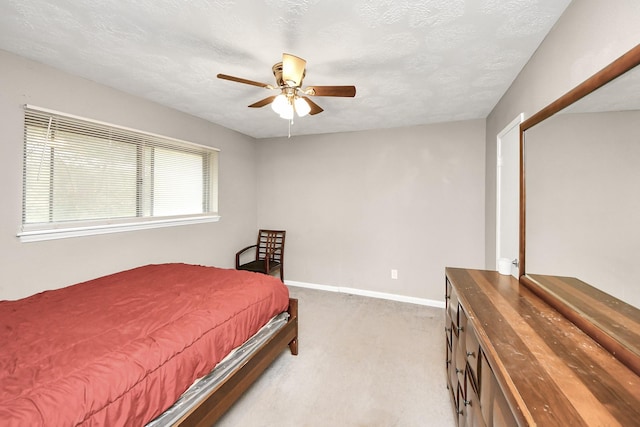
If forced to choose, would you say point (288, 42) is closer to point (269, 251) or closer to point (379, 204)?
point (379, 204)

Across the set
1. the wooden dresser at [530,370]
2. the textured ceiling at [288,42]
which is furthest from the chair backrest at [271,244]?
the wooden dresser at [530,370]

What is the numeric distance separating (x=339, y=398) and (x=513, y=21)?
103 inches

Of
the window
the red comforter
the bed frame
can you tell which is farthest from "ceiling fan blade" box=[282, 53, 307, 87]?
the window

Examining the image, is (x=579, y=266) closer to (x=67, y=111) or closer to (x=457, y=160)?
(x=457, y=160)

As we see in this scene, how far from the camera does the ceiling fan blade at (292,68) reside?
4.91 feet

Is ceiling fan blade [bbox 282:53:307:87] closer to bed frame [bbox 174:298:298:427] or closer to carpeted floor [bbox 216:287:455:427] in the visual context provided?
bed frame [bbox 174:298:298:427]

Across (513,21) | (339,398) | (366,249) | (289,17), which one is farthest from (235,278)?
(513,21)

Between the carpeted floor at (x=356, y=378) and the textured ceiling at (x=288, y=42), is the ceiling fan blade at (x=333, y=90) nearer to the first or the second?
the textured ceiling at (x=288, y=42)

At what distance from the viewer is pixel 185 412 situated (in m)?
1.29

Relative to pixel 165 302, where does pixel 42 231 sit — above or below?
above

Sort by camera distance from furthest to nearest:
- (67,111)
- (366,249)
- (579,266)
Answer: (366,249) < (67,111) < (579,266)

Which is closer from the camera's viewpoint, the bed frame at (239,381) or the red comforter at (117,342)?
the red comforter at (117,342)

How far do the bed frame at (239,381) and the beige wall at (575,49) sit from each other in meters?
2.36

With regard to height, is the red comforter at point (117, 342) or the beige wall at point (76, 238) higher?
the beige wall at point (76, 238)
